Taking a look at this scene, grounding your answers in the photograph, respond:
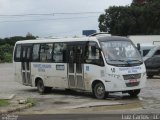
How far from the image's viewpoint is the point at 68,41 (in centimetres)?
2328

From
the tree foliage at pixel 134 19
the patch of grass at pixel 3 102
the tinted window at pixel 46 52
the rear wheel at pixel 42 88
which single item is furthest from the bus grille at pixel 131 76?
the tree foliage at pixel 134 19

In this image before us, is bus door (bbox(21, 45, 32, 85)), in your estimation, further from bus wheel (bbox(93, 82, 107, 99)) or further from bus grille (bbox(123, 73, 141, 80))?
bus grille (bbox(123, 73, 141, 80))

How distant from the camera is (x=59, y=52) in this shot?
2373cm

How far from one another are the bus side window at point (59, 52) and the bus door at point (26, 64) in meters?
2.18

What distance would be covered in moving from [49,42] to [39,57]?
0.99m

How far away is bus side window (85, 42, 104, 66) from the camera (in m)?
21.1

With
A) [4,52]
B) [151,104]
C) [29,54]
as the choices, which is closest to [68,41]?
[29,54]

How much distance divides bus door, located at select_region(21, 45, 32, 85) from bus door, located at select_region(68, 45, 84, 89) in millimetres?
3426

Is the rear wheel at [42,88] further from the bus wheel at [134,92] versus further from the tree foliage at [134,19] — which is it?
the tree foliage at [134,19]

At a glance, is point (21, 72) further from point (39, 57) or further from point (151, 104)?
point (151, 104)

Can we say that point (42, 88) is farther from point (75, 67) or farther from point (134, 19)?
point (134, 19)

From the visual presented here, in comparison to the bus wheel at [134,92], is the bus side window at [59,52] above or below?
above

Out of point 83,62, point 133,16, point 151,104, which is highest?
point 133,16

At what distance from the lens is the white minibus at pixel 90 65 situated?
2088 centimetres
